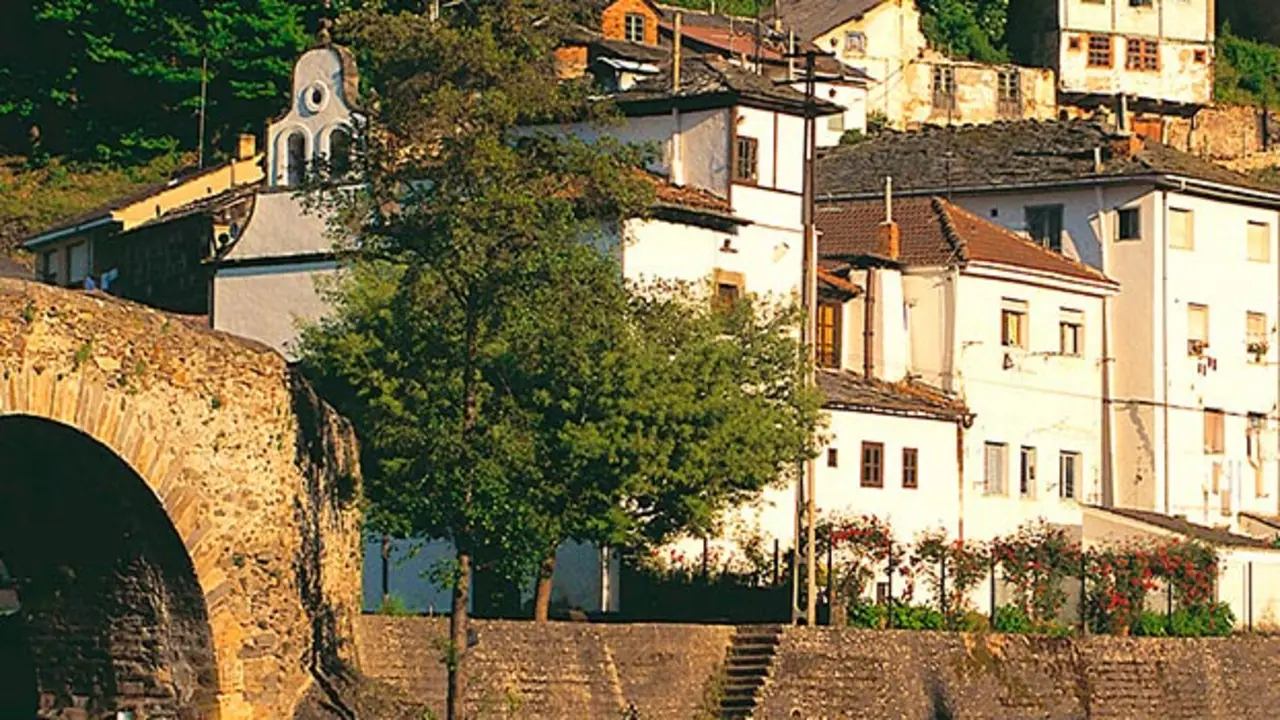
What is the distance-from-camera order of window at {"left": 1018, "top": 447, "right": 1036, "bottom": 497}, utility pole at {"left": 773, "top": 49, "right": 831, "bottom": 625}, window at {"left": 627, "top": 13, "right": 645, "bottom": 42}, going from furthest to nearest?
window at {"left": 627, "top": 13, "right": 645, "bottom": 42} < window at {"left": 1018, "top": 447, "right": 1036, "bottom": 497} < utility pole at {"left": 773, "top": 49, "right": 831, "bottom": 625}

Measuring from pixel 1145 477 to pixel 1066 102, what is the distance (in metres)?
35.1

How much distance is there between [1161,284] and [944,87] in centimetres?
3270

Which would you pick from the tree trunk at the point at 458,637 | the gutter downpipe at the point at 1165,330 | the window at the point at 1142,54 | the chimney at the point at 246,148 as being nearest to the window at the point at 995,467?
the gutter downpipe at the point at 1165,330

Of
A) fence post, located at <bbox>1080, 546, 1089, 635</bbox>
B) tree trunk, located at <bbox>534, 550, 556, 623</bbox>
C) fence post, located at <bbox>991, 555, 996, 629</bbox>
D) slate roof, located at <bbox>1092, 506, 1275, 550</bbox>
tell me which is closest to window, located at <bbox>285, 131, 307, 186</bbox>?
tree trunk, located at <bbox>534, 550, 556, 623</bbox>

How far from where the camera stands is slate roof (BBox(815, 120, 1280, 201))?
240 ft

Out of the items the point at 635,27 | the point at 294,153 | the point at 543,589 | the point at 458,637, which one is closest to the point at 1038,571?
the point at 543,589

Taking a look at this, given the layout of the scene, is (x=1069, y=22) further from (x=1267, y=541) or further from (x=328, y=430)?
(x=328, y=430)

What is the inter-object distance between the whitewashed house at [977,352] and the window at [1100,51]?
36040 mm

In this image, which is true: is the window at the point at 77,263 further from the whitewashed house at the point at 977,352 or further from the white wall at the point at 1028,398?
the white wall at the point at 1028,398

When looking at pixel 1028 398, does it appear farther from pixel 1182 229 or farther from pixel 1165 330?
pixel 1182 229

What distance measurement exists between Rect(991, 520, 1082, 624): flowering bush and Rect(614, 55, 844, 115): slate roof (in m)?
8.30

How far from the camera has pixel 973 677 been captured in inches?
2052

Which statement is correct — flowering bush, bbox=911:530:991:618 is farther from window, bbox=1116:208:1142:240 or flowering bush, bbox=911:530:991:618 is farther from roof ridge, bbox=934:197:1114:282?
window, bbox=1116:208:1142:240

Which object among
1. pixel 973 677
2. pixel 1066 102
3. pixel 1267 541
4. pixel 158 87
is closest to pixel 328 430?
pixel 973 677
